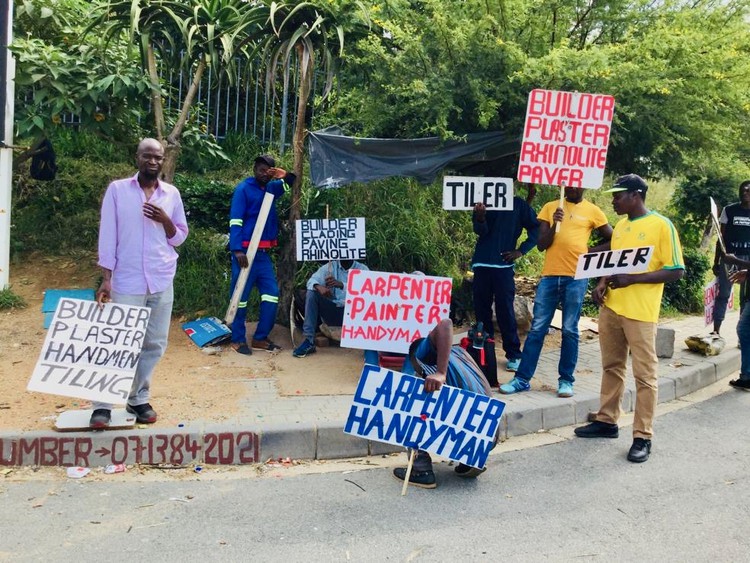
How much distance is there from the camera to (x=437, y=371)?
4.03 metres

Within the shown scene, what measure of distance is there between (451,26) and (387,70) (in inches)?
30.1

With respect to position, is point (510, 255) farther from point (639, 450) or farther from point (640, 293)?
point (639, 450)

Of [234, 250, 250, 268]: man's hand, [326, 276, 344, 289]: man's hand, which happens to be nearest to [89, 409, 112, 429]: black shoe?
[234, 250, 250, 268]: man's hand

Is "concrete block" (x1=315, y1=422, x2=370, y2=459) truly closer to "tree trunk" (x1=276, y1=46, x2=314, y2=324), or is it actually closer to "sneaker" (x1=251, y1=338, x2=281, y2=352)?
"sneaker" (x1=251, y1=338, x2=281, y2=352)

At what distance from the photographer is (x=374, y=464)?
455 centimetres

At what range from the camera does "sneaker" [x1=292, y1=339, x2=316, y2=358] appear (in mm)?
6695

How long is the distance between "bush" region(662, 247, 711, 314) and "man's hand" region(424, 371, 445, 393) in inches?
310

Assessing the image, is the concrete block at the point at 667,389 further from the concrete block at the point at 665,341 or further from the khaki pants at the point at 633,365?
the khaki pants at the point at 633,365

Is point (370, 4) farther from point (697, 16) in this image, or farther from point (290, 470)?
point (290, 470)

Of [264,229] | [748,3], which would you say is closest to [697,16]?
[748,3]

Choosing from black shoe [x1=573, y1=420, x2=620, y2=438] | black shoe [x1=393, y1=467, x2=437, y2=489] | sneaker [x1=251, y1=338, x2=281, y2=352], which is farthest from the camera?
sneaker [x1=251, y1=338, x2=281, y2=352]

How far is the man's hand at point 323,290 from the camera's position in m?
6.73

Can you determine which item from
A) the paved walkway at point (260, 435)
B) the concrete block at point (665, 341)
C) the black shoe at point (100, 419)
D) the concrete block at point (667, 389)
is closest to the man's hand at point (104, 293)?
the black shoe at point (100, 419)

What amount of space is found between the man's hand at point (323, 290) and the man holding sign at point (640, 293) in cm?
284
